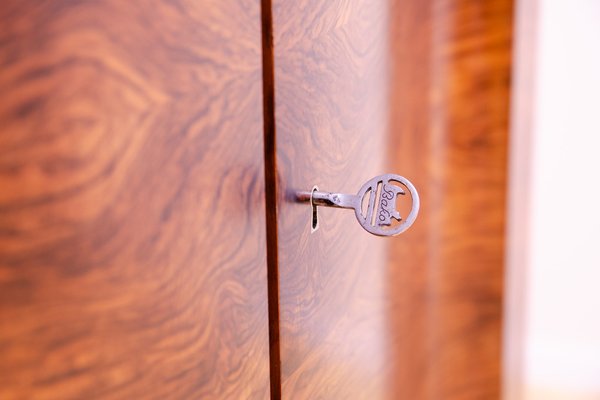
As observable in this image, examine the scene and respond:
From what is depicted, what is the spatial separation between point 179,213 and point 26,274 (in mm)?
82

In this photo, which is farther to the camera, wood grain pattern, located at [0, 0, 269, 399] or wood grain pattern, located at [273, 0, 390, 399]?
wood grain pattern, located at [273, 0, 390, 399]

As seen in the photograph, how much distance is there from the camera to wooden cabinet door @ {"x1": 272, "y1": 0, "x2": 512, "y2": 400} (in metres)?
0.37

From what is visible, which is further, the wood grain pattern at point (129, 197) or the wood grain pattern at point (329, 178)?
the wood grain pattern at point (329, 178)

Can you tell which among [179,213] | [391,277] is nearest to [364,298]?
[391,277]

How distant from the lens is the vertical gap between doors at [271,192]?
12.7 inches

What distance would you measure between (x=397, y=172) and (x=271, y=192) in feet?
0.93

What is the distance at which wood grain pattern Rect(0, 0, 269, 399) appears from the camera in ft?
0.64

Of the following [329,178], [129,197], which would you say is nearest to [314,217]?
[329,178]

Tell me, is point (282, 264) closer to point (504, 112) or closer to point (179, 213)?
point (179, 213)

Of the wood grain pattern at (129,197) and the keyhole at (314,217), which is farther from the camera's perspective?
the keyhole at (314,217)

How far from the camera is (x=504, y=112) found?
76cm

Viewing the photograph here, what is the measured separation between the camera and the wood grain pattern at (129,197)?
7.7 inches

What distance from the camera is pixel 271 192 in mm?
337

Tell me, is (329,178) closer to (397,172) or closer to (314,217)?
(314,217)
